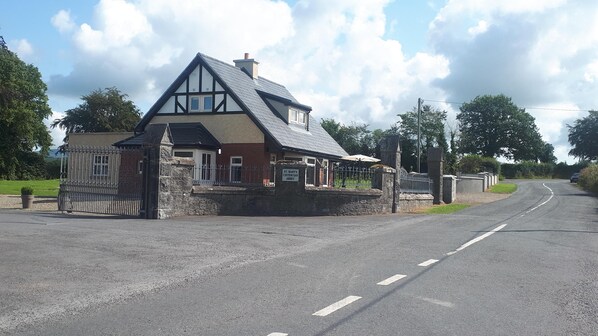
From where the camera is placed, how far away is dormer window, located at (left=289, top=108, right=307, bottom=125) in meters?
36.8

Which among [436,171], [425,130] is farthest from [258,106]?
[425,130]

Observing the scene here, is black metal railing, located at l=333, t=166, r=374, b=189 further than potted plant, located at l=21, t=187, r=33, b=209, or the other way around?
black metal railing, located at l=333, t=166, r=374, b=189

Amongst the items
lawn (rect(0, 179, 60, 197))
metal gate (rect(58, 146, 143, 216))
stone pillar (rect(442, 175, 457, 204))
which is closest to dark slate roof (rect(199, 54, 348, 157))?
stone pillar (rect(442, 175, 457, 204))

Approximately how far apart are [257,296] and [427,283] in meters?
2.65

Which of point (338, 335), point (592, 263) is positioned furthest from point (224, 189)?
point (338, 335)

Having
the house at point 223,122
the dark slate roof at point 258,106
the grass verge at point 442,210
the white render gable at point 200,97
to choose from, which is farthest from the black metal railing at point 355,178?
the white render gable at point 200,97

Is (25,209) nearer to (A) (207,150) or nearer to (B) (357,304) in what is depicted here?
(A) (207,150)

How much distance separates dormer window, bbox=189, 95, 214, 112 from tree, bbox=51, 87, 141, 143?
117ft

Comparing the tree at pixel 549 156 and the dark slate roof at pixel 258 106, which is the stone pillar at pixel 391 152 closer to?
the dark slate roof at pixel 258 106

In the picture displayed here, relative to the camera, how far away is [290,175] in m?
21.7

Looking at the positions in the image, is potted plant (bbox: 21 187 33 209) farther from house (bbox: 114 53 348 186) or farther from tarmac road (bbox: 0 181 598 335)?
house (bbox: 114 53 348 186)

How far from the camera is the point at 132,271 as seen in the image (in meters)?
9.15

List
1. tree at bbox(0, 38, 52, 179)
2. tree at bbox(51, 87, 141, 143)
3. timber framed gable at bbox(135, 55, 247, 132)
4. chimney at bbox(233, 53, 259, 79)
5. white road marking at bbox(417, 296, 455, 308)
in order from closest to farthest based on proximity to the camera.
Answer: white road marking at bbox(417, 296, 455, 308)
timber framed gable at bbox(135, 55, 247, 132)
chimney at bbox(233, 53, 259, 79)
tree at bbox(0, 38, 52, 179)
tree at bbox(51, 87, 141, 143)

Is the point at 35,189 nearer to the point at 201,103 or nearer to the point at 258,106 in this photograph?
the point at 201,103
